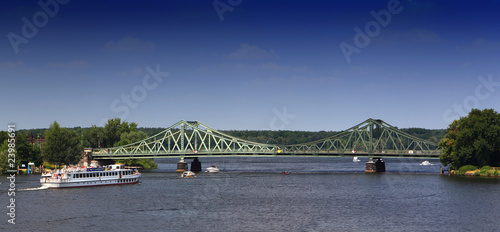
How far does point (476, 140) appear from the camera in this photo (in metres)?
123

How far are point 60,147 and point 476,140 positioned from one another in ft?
335

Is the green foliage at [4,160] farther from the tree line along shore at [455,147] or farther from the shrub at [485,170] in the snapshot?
the shrub at [485,170]

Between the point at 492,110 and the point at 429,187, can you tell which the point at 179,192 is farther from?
the point at 492,110

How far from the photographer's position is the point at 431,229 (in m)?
61.3

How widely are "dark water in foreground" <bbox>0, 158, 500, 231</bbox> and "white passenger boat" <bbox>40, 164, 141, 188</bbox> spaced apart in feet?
11.1

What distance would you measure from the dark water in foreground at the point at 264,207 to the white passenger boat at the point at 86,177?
3385 mm

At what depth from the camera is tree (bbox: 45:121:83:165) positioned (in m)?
153

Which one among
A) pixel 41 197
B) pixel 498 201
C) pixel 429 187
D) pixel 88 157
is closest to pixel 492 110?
pixel 429 187

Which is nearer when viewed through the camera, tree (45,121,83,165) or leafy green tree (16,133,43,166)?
leafy green tree (16,133,43,166)

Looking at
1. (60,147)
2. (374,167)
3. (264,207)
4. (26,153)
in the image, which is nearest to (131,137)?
(60,147)

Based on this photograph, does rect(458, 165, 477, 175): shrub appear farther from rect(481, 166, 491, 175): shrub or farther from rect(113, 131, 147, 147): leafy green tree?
rect(113, 131, 147, 147): leafy green tree

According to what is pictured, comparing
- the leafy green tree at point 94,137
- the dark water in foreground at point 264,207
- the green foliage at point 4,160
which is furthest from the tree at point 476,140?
the leafy green tree at point 94,137

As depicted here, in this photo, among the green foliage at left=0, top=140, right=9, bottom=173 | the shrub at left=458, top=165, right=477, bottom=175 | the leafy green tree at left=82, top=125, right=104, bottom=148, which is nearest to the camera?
the shrub at left=458, top=165, right=477, bottom=175

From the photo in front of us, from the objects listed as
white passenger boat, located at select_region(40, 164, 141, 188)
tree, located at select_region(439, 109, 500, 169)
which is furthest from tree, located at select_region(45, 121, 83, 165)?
tree, located at select_region(439, 109, 500, 169)
